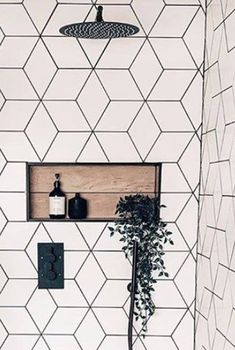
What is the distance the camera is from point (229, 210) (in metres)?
1.52

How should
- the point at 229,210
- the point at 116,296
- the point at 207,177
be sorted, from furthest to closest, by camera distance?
the point at 116,296
the point at 207,177
the point at 229,210

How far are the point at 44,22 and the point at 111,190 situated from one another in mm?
706

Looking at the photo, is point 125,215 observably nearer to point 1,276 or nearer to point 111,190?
point 111,190

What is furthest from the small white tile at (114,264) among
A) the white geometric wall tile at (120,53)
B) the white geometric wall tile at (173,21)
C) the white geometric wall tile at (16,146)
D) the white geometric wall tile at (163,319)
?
the white geometric wall tile at (173,21)

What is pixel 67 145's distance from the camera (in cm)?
191

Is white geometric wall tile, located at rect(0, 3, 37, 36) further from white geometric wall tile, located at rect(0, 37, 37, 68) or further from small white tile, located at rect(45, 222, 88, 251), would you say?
small white tile, located at rect(45, 222, 88, 251)

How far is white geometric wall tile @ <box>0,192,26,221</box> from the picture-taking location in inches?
75.1

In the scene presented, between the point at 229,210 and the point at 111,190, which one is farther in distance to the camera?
the point at 111,190

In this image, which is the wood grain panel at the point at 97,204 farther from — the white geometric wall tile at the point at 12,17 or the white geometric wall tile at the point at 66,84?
the white geometric wall tile at the point at 12,17

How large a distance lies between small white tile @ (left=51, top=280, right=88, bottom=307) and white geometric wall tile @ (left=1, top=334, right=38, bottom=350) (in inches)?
6.9

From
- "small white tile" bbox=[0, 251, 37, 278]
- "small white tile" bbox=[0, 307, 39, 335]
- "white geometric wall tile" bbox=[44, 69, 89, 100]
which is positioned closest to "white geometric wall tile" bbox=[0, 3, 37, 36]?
"white geometric wall tile" bbox=[44, 69, 89, 100]

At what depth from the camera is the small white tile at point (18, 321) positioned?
1.93 m

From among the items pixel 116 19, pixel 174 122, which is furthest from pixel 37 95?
pixel 174 122

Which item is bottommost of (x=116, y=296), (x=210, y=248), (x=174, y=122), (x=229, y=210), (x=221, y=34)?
(x=116, y=296)
